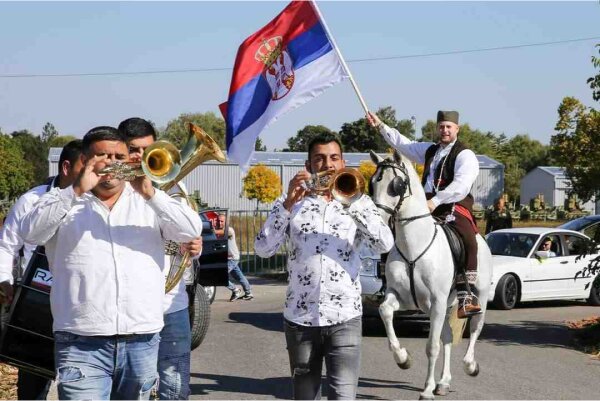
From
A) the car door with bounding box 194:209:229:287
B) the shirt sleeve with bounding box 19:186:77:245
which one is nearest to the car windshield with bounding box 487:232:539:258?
the car door with bounding box 194:209:229:287

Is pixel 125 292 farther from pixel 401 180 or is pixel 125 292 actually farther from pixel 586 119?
pixel 586 119


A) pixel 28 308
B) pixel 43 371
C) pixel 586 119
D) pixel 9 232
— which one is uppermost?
pixel 586 119

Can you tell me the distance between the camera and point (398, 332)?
14.7 m

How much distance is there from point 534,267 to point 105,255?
14.6m

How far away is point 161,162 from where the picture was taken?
499 cm

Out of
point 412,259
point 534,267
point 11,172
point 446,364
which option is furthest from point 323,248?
point 11,172

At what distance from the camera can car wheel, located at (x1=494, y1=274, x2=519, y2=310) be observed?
17828mm

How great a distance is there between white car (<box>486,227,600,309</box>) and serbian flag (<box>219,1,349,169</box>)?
32.4ft

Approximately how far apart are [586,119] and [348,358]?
30.9 feet

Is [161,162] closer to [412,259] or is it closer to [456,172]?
[412,259]

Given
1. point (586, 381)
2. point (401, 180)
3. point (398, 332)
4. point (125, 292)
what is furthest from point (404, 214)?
point (398, 332)

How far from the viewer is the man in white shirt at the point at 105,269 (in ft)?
16.0

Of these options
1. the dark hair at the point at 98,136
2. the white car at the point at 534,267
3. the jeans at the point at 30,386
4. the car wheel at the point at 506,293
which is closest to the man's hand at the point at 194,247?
the dark hair at the point at 98,136

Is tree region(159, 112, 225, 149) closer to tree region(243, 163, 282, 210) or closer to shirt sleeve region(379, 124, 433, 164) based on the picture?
tree region(243, 163, 282, 210)
